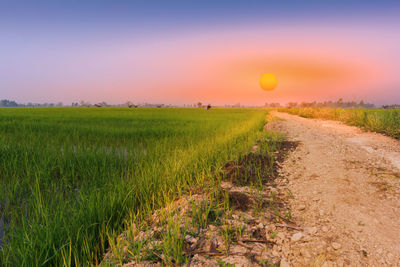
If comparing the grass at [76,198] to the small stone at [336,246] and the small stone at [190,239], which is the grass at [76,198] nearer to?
the small stone at [190,239]

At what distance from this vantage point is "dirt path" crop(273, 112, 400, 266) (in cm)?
188

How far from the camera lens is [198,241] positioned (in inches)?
82.3

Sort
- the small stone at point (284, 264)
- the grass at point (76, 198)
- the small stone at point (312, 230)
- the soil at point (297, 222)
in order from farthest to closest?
the small stone at point (312, 230) < the grass at point (76, 198) < the soil at point (297, 222) < the small stone at point (284, 264)

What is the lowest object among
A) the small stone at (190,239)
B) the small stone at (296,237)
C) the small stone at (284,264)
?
the small stone at (190,239)

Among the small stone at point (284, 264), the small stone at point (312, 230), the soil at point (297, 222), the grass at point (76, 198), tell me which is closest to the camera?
the small stone at point (284, 264)

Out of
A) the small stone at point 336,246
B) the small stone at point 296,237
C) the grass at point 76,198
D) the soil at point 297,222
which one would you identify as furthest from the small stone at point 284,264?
the grass at point 76,198

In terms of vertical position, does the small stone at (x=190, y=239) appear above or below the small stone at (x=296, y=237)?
below

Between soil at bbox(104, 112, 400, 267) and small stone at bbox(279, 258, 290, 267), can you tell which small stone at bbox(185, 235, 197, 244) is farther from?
small stone at bbox(279, 258, 290, 267)

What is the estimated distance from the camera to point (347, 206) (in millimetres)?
2781

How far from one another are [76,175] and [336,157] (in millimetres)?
6423

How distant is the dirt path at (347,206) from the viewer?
1.88 metres

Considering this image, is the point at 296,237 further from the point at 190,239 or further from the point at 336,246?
the point at 190,239

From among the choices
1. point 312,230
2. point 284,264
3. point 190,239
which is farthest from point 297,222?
point 190,239

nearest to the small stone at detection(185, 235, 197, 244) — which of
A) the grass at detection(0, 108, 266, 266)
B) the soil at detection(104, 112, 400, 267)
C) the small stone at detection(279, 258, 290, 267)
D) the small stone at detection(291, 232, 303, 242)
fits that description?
the soil at detection(104, 112, 400, 267)
